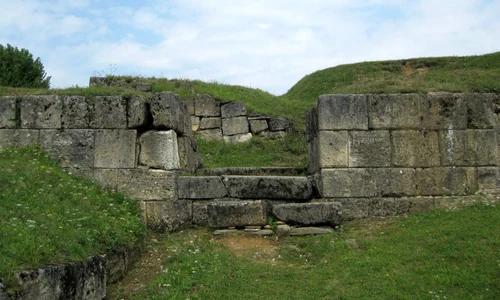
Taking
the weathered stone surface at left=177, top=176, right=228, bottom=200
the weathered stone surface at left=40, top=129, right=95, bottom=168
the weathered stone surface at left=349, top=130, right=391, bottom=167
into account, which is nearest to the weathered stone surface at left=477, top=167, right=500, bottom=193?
the weathered stone surface at left=349, top=130, right=391, bottom=167

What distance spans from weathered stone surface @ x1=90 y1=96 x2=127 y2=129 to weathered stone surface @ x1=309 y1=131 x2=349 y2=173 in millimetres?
3807

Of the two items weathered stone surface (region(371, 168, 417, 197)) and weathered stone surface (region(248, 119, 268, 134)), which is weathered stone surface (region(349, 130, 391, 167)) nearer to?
weathered stone surface (region(371, 168, 417, 197))

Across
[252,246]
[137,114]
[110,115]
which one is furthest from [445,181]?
[110,115]

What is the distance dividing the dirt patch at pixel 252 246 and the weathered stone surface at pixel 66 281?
2650 mm

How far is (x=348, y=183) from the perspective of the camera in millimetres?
10531

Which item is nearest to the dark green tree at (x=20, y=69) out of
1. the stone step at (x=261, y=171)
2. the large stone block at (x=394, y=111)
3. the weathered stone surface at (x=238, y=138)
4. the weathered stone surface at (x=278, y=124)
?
the weathered stone surface at (x=238, y=138)

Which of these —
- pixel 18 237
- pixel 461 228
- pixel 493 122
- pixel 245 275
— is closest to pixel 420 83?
pixel 493 122

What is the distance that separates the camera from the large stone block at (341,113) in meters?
10.7

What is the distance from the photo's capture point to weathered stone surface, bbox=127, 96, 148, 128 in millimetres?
10289

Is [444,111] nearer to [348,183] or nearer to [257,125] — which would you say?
[348,183]

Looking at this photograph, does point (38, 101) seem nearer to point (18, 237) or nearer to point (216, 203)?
point (216, 203)

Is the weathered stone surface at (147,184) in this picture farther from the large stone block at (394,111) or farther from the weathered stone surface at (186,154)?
the large stone block at (394,111)

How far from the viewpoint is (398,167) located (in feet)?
34.8

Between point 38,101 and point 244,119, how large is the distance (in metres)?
9.77
